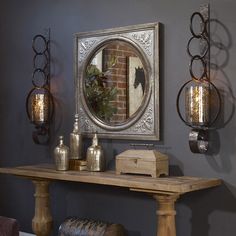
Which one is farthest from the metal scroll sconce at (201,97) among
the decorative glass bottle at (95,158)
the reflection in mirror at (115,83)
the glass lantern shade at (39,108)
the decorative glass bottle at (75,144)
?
the glass lantern shade at (39,108)

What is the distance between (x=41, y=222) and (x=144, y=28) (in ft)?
5.52

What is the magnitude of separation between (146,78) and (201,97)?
509 mm

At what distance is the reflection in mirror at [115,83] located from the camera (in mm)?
3354

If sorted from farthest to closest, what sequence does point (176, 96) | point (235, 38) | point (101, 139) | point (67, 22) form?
1. point (67, 22)
2. point (101, 139)
3. point (176, 96)
4. point (235, 38)

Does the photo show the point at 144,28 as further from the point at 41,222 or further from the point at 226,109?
the point at 41,222

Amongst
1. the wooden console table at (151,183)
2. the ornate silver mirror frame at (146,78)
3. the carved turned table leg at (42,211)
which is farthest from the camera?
the carved turned table leg at (42,211)

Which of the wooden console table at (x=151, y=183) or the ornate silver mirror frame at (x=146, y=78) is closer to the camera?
the wooden console table at (x=151, y=183)

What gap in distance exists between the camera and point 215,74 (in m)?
3.01

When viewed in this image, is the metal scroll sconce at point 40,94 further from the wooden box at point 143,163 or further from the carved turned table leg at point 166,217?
the carved turned table leg at point 166,217

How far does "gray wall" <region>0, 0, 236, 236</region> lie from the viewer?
2965mm

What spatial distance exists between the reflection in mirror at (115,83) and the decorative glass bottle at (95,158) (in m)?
0.25

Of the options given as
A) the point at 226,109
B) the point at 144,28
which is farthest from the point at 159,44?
the point at 226,109

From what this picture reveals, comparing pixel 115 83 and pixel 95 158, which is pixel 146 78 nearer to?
pixel 115 83

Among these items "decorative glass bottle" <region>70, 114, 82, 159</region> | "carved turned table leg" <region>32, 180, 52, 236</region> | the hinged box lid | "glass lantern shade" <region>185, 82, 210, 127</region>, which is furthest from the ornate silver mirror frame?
"carved turned table leg" <region>32, 180, 52, 236</region>
